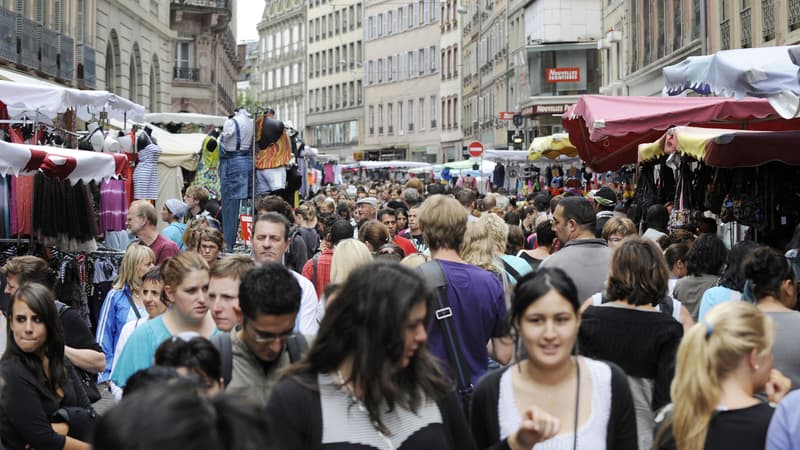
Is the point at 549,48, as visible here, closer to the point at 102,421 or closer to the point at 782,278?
the point at 782,278

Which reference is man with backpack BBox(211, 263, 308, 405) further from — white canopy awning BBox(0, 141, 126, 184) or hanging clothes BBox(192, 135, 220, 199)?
hanging clothes BBox(192, 135, 220, 199)

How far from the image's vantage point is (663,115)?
13578 mm

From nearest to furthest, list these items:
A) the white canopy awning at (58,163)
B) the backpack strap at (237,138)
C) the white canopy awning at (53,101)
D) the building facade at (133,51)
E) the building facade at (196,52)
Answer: the white canopy awning at (58,163)
the white canopy awning at (53,101)
the backpack strap at (237,138)
the building facade at (133,51)
the building facade at (196,52)

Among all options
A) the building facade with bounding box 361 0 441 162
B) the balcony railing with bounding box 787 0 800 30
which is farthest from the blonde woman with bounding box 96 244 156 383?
the building facade with bounding box 361 0 441 162

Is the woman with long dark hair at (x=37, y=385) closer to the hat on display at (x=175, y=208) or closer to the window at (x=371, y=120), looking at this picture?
the hat on display at (x=175, y=208)

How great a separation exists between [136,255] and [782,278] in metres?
4.34

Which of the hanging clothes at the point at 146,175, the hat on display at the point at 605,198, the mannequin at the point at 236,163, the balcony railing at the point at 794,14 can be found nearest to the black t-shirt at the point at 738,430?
the mannequin at the point at 236,163

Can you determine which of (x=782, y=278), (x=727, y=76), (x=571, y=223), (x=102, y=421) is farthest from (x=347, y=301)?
(x=727, y=76)

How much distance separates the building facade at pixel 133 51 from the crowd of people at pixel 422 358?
26.4 metres

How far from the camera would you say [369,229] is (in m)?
10.3

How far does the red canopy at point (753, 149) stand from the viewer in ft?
37.8

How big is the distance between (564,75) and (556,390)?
50.6m

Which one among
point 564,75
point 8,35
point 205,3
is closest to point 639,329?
point 8,35

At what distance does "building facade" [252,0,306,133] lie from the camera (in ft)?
397
